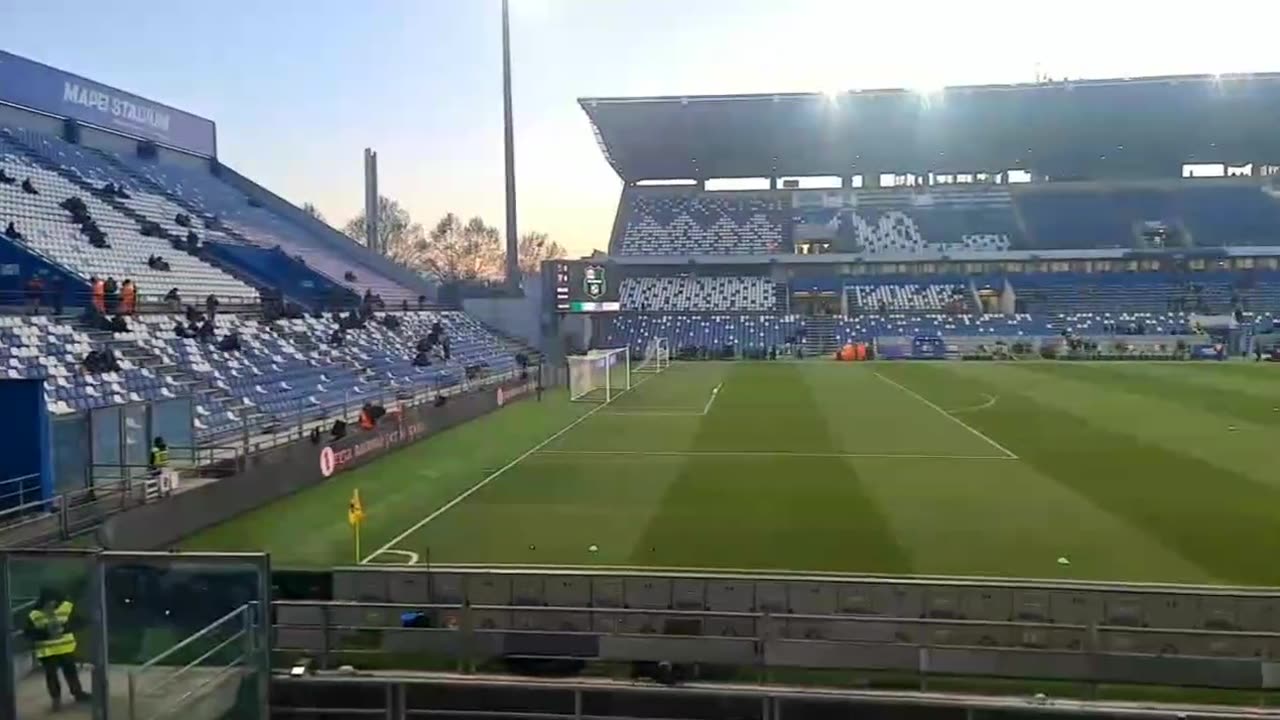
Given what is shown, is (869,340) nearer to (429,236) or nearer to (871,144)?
(871,144)

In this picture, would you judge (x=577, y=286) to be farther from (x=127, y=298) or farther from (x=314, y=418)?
(x=127, y=298)

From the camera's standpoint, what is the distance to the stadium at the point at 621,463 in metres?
8.71

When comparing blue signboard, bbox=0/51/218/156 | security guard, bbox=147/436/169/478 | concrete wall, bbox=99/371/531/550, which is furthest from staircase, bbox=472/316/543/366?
security guard, bbox=147/436/169/478

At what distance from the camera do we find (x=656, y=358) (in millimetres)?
58406

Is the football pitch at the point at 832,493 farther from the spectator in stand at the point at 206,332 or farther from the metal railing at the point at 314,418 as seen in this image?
the spectator in stand at the point at 206,332

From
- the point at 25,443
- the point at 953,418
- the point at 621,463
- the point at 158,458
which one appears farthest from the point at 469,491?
the point at 953,418

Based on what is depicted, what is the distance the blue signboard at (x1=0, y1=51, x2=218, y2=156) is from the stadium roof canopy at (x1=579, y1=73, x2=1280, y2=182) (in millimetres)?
28786

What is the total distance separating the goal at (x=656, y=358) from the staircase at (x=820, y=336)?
9.49 meters

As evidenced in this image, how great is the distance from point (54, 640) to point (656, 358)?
51383mm

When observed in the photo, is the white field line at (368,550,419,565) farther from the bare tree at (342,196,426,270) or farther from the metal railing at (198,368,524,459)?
the bare tree at (342,196,426,270)

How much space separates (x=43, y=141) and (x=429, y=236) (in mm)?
75279

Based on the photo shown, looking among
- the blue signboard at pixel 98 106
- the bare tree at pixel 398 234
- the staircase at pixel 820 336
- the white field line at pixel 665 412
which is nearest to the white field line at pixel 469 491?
the white field line at pixel 665 412

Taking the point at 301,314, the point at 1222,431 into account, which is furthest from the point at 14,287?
the point at 1222,431

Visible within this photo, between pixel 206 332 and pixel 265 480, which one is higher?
pixel 206 332
